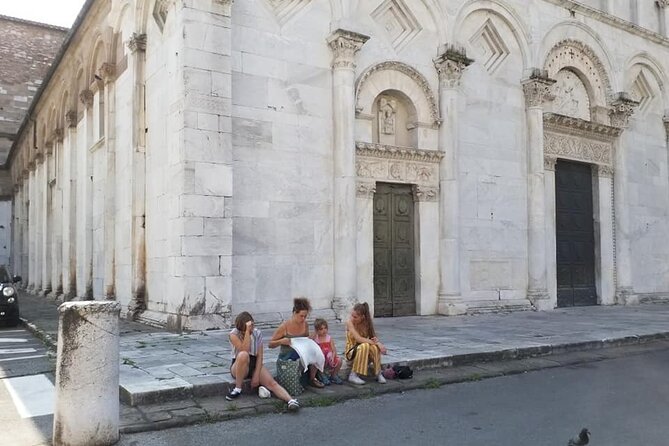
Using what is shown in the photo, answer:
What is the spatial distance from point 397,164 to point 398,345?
18.1 feet

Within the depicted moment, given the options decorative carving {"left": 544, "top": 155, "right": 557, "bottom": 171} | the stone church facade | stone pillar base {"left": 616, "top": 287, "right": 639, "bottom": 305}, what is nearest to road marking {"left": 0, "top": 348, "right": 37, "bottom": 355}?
the stone church facade

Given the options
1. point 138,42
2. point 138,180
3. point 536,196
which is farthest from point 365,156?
point 138,42

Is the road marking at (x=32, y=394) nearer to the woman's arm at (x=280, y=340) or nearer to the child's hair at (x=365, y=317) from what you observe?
the woman's arm at (x=280, y=340)

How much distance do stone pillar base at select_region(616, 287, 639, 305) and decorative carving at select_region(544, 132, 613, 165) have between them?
4.01 meters

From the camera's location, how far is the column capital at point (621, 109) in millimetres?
18545

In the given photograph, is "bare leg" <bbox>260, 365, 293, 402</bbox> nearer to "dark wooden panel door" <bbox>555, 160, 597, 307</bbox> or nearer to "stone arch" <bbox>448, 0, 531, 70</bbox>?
"stone arch" <bbox>448, 0, 531, 70</bbox>

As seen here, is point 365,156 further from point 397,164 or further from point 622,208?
point 622,208

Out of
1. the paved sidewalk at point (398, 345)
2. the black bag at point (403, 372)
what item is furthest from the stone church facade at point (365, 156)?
the black bag at point (403, 372)

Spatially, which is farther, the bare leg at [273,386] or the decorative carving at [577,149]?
the decorative carving at [577,149]

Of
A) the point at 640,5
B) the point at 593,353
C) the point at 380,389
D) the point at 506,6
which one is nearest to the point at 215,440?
the point at 380,389

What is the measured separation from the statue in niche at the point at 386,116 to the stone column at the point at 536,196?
4.46 meters

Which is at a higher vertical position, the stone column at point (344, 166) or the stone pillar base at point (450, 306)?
the stone column at point (344, 166)

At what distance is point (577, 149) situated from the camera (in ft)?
58.6

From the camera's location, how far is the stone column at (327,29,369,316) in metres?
12.5
